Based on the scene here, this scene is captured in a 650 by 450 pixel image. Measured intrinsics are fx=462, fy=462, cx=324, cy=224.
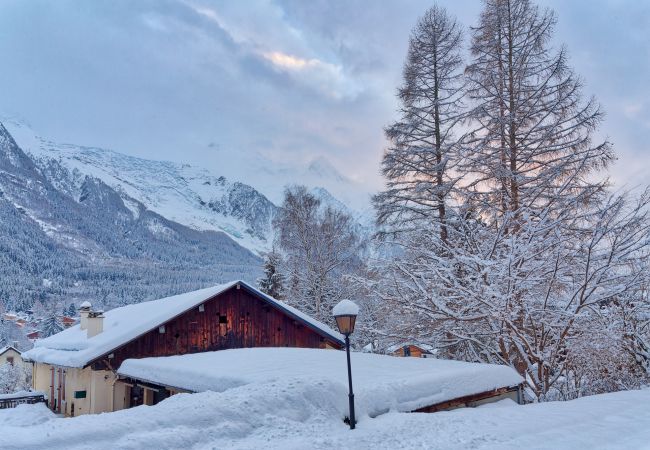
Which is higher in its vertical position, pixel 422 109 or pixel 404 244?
pixel 422 109

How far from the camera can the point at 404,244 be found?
13023 mm

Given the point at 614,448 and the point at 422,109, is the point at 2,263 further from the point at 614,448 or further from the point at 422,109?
the point at 614,448

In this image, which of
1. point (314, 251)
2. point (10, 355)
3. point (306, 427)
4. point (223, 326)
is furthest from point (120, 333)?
point (10, 355)

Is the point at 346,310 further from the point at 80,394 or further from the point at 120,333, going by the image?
the point at 80,394

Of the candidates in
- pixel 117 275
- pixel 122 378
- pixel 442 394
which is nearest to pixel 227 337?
pixel 122 378

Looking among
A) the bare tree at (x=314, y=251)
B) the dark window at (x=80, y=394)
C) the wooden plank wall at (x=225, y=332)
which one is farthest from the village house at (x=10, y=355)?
the wooden plank wall at (x=225, y=332)

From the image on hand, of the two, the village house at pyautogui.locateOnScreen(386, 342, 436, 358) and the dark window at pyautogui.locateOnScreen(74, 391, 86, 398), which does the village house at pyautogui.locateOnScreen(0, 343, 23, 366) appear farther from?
the dark window at pyautogui.locateOnScreen(74, 391, 86, 398)

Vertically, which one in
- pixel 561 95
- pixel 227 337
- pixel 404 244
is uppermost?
pixel 561 95

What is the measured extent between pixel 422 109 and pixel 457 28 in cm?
299

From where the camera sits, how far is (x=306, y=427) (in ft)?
18.6

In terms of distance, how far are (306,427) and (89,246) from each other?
419 ft

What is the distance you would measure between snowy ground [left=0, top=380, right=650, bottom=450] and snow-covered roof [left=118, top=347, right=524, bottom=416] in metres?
0.50

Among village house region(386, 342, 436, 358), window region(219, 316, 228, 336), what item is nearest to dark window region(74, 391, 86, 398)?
window region(219, 316, 228, 336)

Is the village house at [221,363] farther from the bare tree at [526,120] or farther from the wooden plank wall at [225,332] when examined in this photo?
the bare tree at [526,120]
